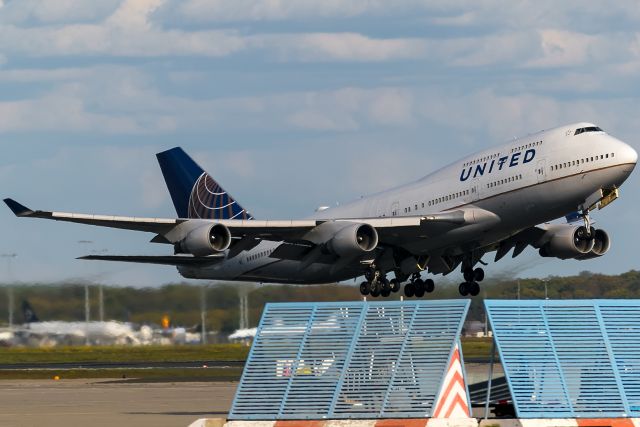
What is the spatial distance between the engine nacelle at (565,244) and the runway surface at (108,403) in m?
16.3

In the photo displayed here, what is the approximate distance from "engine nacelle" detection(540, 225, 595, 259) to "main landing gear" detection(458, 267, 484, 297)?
325cm

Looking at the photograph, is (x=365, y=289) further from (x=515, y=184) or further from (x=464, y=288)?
(x=515, y=184)

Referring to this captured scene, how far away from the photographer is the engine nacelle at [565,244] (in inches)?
2005

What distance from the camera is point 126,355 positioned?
7462 cm

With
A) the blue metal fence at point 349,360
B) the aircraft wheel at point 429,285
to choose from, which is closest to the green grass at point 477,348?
the aircraft wheel at point 429,285

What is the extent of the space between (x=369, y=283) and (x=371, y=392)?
2586 cm

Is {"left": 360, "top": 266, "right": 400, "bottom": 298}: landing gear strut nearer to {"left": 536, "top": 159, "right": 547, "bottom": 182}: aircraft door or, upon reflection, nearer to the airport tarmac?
the airport tarmac

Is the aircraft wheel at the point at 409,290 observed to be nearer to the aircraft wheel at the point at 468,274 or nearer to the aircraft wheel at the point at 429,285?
the aircraft wheel at the point at 429,285

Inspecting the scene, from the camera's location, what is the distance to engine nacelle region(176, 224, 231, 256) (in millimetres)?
43781

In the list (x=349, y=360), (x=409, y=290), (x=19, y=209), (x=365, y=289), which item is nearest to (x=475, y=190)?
(x=365, y=289)

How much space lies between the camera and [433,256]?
1964 inches

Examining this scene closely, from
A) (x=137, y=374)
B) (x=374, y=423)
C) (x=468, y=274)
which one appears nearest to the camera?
(x=374, y=423)

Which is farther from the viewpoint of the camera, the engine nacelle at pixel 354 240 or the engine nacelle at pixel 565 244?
the engine nacelle at pixel 565 244

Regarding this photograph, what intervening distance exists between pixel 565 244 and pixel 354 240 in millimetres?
11199
